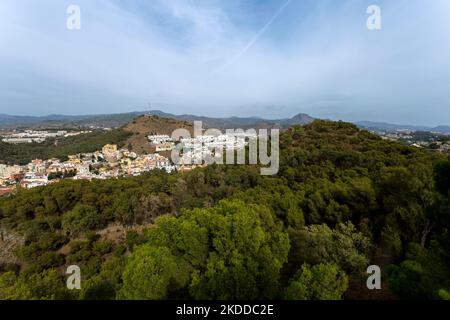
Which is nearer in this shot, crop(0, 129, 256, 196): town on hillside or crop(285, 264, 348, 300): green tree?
crop(285, 264, 348, 300): green tree

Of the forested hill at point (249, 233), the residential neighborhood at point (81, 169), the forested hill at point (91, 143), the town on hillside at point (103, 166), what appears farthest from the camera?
the forested hill at point (91, 143)

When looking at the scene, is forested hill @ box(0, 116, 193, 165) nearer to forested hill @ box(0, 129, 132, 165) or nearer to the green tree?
forested hill @ box(0, 129, 132, 165)

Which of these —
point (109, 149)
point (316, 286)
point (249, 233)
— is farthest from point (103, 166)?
point (316, 286)

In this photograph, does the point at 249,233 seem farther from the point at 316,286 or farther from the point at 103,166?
the point at 103,166

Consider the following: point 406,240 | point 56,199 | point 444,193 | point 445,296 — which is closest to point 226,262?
point 445,296

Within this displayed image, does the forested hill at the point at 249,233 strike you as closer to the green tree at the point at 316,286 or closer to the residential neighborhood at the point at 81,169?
the green tree at the point at 316,286

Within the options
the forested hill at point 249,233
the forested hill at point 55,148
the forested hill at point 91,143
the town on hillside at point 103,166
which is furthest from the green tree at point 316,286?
the forested hill at point 55,148

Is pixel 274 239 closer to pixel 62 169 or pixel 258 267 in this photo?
pixel 258 267

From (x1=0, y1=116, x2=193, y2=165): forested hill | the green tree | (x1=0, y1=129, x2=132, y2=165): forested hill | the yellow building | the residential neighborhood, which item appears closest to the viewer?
the green tree

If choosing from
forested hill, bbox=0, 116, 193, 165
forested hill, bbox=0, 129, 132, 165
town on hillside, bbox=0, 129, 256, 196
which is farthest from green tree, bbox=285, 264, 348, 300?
forested hill, bbox=0, 129, 132, 165
